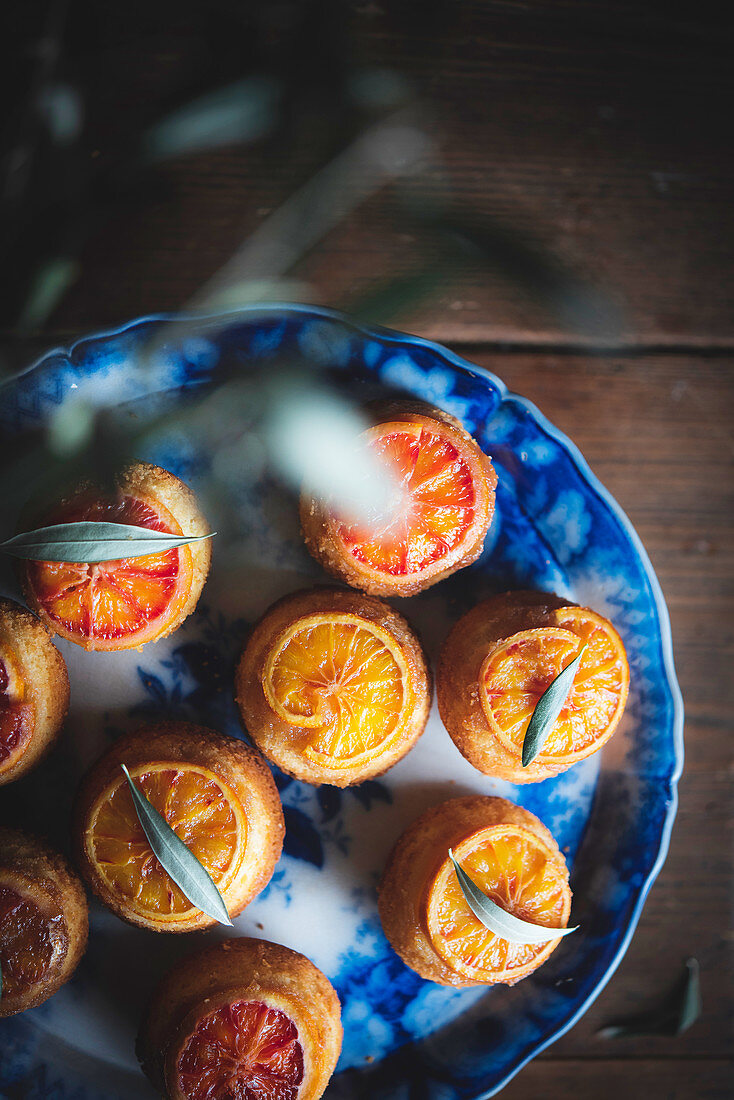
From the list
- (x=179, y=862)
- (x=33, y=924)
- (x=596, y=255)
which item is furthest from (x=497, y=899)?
(x=596, y=255)

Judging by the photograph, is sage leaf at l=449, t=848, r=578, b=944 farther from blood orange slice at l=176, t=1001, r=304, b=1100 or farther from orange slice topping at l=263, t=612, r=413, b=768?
blood orange slice at l=176, t=1001, r=304, b=1100

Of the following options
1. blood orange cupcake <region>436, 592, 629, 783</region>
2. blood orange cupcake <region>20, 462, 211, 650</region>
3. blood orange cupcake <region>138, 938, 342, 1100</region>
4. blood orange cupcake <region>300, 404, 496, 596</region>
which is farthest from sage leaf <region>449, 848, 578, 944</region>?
blood orange cupcake <region>20, 462, 211, 650</region>

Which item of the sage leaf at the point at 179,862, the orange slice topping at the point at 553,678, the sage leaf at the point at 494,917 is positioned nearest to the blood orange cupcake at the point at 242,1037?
the sage leaf at the point at 179,862

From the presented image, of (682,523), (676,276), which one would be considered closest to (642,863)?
(682,523)

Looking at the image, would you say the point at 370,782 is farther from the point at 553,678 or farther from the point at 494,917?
the point at 553,678

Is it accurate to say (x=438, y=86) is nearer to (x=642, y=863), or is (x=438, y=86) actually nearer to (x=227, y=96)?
(x=227, y=96)
